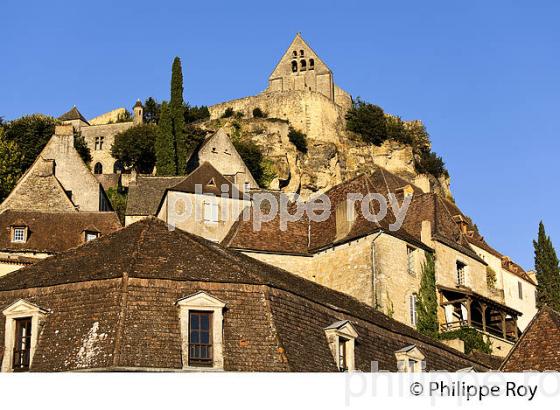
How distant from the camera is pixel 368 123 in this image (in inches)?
4210

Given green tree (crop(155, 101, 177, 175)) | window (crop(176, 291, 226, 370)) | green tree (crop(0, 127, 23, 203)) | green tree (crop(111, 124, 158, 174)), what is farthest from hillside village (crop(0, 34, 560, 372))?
green tree (crop(0, 127, 23, 203))

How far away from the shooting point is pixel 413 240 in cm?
5025

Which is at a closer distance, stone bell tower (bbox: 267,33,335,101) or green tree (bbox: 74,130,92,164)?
green tree (bbox: 74,130,92,164)

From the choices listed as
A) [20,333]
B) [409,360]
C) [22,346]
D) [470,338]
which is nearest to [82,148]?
[470,338]

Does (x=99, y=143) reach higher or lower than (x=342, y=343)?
higher

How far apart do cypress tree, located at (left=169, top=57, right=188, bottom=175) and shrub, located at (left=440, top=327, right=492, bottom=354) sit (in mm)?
33297

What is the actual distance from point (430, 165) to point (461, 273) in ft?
171

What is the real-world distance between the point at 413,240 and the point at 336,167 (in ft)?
166

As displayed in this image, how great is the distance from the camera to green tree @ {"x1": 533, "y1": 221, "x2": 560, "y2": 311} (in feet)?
233

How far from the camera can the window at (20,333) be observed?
2697 centimetres

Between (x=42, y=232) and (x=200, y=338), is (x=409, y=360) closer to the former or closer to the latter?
(x=200, y=338)

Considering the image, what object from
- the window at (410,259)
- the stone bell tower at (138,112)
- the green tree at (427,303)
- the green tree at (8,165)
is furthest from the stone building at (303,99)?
the window at (410,259)

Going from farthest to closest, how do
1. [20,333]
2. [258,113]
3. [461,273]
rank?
[258,113] < [461,273] < [20,333]

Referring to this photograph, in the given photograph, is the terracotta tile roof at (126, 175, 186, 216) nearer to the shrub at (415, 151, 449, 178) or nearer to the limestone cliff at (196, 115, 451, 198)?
the limestone cliff at (196, 115, 451, 198)
